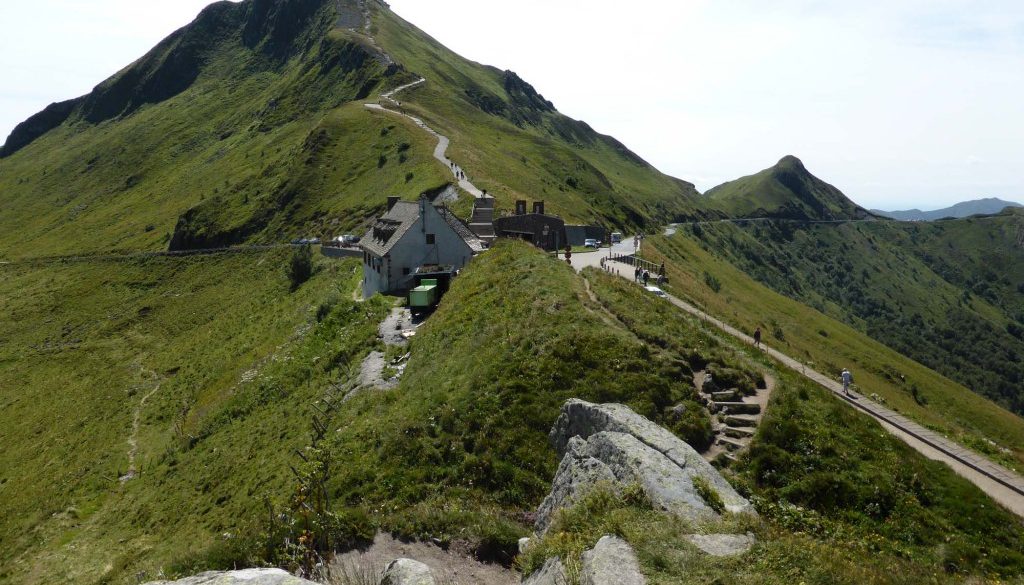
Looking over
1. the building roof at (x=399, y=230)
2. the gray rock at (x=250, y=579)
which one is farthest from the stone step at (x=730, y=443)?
the building roof at (x=399, y=230)

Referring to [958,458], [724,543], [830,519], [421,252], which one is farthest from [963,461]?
[421,252]

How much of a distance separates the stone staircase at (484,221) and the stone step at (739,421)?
3972 cm

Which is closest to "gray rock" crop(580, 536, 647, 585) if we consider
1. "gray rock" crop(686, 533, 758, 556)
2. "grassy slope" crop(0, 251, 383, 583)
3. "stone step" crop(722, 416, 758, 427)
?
"gray rock" crop(686, 533, 758, 556)

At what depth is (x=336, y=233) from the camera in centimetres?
8462

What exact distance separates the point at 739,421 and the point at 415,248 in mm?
36583

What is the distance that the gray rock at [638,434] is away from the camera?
47.4 feet

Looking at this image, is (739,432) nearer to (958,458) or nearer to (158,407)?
(958,458)

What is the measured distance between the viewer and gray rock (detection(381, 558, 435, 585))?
413 inches

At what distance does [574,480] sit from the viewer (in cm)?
1484

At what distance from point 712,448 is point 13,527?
44.6 metres

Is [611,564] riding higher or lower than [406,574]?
higher

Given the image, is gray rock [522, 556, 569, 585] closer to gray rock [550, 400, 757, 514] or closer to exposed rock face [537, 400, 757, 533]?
exposed rock face [537, 400, 757, 533]

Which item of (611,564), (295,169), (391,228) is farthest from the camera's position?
(295,169)

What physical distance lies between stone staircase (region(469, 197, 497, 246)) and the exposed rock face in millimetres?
42316
